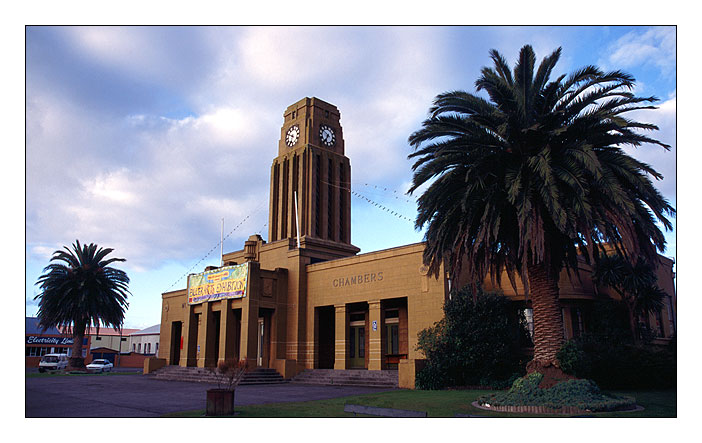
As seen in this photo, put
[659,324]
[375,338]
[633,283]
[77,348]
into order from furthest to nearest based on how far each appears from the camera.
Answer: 1. [77,348]
2. [659,324]
3. [375,338]
4. [633,283]

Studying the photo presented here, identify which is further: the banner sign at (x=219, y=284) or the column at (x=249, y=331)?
the banner sign at (x=219, y=284)

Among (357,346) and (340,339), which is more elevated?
(340,339)

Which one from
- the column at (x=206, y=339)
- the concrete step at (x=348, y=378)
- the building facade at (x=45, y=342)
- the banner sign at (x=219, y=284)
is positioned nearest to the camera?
the concrete step at (x=348, y=378)

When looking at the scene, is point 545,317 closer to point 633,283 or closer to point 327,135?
point 633,283

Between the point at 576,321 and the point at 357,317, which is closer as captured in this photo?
the point at 576,321

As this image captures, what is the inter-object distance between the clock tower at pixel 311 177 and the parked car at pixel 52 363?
24.6m

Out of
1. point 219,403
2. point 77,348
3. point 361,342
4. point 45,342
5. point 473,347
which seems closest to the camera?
point 219,403

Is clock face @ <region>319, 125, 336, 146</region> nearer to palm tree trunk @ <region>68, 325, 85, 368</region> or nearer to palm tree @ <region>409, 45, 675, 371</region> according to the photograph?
palm tree trunk @ <region>68, 325, 85, 368</region>

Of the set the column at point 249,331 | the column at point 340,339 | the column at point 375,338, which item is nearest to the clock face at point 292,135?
the column at point 249,331

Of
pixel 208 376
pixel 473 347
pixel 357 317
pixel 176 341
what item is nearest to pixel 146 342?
pixel 176 341

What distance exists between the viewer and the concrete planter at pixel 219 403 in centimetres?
1425

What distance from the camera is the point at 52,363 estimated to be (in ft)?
165

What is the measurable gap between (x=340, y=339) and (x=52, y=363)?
33328 mm

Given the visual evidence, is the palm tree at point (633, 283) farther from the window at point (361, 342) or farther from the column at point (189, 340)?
the column at point (189, 340)
